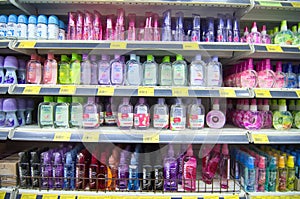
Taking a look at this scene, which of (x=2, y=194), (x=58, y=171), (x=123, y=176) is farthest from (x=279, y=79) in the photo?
(x=2, y=194)

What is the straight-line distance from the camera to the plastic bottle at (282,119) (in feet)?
5.47

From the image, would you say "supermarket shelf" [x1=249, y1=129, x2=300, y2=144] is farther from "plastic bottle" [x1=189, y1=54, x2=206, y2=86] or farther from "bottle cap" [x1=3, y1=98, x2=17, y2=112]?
"bottle cap" [x1=3, y1=98, x2=17, y2=112]

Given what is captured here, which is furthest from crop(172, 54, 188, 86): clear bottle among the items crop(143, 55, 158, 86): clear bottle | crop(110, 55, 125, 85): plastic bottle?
crop(110, 55, 125, 85): plastic bottle

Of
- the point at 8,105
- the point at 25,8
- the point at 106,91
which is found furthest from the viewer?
the point at 25,8

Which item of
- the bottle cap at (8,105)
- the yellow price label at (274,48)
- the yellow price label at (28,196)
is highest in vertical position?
the yellow price label at (274,48)

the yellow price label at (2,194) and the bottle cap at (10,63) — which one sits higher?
the bottle cap at (10,63)

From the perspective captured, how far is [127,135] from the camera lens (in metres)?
1.52

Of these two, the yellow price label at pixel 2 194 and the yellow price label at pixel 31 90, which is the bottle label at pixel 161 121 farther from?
the yellow price label at pixel 2 194

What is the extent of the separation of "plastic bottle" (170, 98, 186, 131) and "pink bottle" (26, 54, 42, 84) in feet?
3.23

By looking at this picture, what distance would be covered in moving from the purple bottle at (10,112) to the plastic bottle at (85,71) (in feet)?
1.68

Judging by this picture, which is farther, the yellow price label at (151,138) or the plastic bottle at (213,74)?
the plastic bottle at (213,74)

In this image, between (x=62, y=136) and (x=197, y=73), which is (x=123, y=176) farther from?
(x=197, y=73)

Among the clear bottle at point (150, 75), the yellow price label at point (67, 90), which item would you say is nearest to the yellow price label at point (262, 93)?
the clear bottle at point (150, 75)

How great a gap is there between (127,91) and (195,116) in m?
0.50
